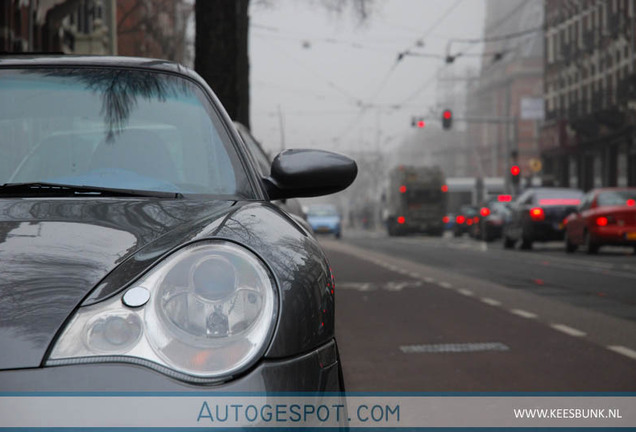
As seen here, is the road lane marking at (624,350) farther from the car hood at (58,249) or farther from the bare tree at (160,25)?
the bare tree at (160,25)

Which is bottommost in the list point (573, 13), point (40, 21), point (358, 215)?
point (358, 215)

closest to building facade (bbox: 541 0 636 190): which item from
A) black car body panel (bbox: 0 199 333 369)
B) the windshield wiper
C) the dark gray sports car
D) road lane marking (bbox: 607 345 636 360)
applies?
road lane marking (bbox: 607 345 636 360)

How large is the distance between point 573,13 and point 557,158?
330 inches

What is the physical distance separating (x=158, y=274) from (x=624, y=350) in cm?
514

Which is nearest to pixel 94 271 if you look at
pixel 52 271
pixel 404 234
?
pixel 52 271

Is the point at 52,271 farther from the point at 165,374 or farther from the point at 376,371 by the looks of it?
the point at 376,371

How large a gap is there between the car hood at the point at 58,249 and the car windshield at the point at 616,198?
2068cm

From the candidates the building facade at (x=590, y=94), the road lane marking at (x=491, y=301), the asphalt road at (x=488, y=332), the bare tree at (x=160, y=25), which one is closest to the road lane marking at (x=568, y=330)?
the asphalt road at (x=488, y=332)

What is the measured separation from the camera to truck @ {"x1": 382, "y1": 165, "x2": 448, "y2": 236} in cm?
4991

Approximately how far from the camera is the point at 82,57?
346cm

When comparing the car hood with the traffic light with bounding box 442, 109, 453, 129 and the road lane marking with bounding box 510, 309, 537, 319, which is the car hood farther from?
the traffic light with bounding box 442, 109, 453, 129

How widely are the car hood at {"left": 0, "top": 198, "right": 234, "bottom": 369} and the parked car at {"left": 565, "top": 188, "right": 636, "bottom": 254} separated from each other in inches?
794

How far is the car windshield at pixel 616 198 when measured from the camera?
22.2 meters

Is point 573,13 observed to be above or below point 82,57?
above
